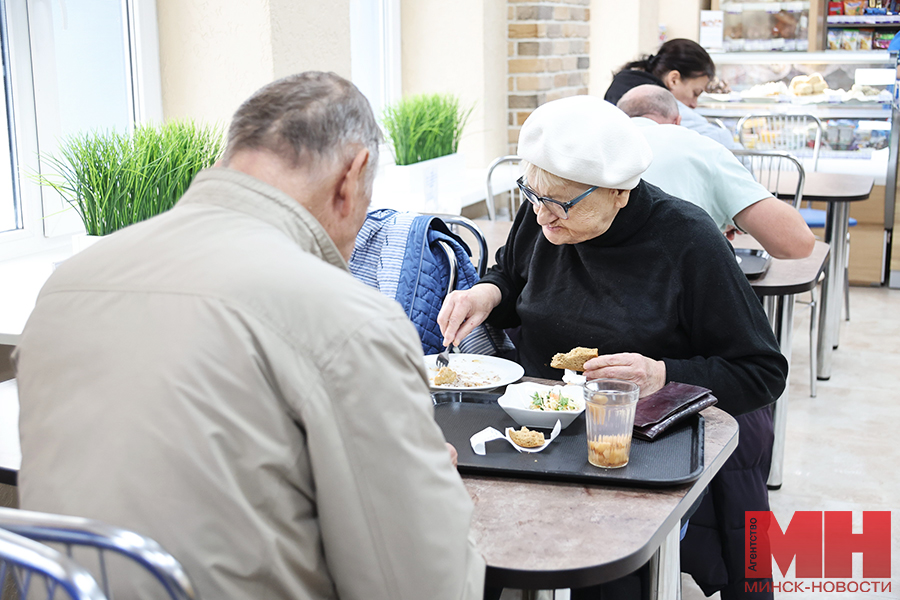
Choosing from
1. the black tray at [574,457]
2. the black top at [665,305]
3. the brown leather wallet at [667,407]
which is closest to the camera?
the black tray at [574,457]

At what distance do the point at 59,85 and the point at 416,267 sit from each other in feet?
4.38

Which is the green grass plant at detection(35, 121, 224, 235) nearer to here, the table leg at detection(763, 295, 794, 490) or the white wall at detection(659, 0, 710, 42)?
the table leg at detection(763, 295, 794, 490)

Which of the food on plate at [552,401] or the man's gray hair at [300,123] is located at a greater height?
the man's gray hair at [300,123]

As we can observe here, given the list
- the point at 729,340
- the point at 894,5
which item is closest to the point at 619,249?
the point at 729,340

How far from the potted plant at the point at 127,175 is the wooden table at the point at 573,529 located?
1.30m

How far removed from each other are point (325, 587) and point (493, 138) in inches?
156

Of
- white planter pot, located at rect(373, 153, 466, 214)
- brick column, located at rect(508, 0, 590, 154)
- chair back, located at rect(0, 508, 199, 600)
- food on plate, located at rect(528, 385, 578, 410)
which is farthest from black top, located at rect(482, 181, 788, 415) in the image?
brick column, located at rect(508, 0, 590, 154)

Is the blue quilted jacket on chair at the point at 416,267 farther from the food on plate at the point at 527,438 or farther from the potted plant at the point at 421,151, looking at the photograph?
the potted plant at the point at 421,151

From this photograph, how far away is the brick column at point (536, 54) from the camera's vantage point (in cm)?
473

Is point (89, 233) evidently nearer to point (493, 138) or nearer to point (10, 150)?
point (10, 150)

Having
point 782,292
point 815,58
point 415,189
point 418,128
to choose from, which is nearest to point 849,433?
point 782,292

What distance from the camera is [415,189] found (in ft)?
11.7

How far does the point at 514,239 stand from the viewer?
2.08 m

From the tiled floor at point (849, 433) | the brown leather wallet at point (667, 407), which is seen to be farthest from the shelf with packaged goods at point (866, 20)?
the brown leather wallet at point (667, 407)
